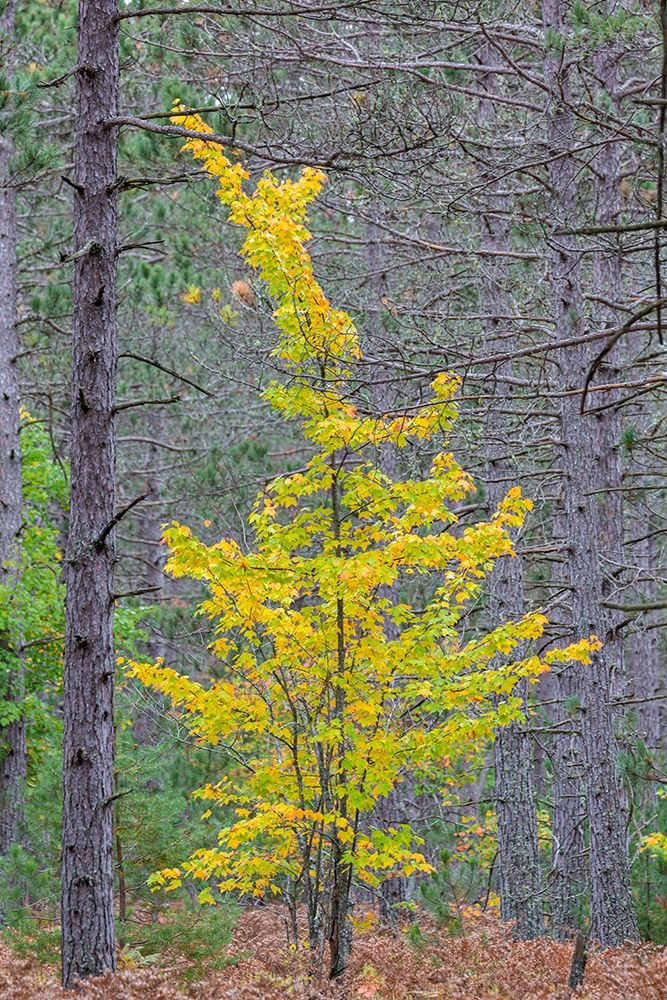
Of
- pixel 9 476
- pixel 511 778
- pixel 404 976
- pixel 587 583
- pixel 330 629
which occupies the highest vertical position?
pixel 9 476

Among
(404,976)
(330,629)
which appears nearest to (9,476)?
Answer: (330,629)

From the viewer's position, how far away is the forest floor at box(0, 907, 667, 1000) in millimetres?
7125

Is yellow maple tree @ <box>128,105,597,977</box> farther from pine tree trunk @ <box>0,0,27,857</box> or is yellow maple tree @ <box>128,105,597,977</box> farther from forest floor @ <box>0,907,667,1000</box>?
pine tree trunk @ <box>0,0,27,857</box>

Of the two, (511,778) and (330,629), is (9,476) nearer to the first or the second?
(511,778)

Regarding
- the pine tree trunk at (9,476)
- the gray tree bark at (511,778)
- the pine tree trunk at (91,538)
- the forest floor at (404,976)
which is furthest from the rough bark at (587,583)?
the pine tree trunk at (9,476)

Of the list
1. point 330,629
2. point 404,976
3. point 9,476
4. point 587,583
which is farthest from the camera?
point 9,476

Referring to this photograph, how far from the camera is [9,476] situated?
49.5 ft

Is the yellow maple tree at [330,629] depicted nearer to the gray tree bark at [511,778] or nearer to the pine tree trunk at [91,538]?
the pine tree trunk at [91,538]

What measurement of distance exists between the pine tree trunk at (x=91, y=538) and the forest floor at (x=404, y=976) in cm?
46

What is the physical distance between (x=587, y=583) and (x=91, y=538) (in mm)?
4954

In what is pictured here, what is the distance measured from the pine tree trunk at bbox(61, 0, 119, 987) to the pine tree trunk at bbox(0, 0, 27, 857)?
27.5 feet

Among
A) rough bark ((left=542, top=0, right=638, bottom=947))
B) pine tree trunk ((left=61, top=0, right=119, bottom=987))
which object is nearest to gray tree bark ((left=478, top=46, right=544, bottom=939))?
rough bark ((left=542, top=0, right=638, bottom=947))

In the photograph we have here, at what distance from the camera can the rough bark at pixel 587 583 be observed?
9508 mm

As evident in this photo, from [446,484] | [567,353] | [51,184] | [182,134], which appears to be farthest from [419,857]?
[51,184]
